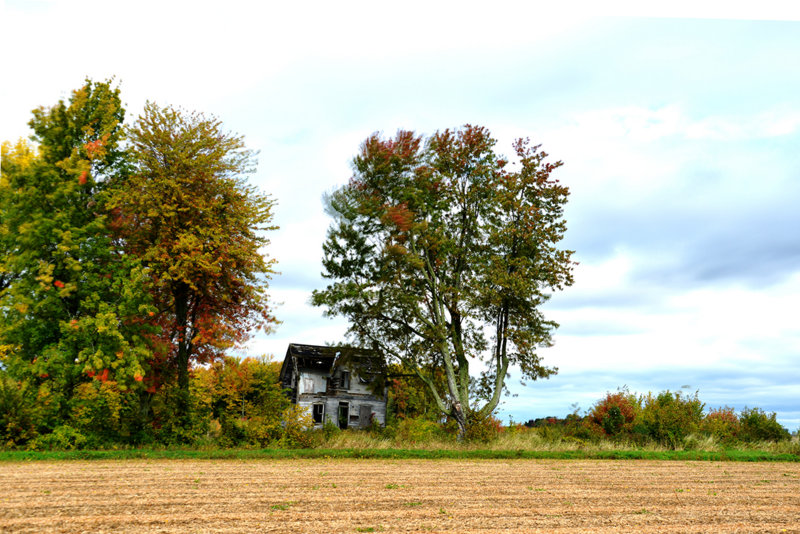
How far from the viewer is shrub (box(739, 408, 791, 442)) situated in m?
29.9

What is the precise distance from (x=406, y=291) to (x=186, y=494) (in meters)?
18.0

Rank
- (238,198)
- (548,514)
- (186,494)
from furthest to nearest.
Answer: (238,198) < (186,494) < (548,514)

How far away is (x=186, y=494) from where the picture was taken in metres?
11.9

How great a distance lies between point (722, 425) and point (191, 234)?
2802 cm

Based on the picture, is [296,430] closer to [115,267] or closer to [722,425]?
[115,267]

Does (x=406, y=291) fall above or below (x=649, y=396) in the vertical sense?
above

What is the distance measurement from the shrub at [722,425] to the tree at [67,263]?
2716cm

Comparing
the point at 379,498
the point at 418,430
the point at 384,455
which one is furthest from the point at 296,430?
the point at 379,498

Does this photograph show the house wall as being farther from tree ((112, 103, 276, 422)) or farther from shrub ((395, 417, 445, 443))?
tree ((112, 103, 276, 422))

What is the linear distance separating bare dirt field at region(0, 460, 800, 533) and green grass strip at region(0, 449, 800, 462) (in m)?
1.38

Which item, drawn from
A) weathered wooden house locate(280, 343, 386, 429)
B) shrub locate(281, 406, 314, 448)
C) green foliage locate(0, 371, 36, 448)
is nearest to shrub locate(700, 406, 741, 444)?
shrub locate(281, 406, 314, 448)

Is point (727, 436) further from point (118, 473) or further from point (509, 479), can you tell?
point (118, 473)

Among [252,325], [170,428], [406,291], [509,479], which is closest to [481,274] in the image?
[406,291]

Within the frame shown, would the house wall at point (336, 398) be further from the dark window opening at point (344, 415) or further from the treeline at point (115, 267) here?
the treeline at point (115, 267)
